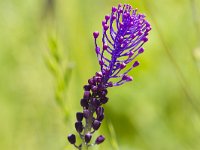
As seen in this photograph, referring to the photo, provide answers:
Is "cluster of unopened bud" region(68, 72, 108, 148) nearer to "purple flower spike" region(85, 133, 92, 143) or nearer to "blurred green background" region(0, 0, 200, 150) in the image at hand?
"purple flower spike" region(85, 133, 92, 143)

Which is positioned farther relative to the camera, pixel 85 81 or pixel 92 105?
pixel 85 81

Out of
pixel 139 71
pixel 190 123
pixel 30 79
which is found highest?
pixel 30 79

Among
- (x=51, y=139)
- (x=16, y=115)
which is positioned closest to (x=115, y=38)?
(x=51, y=139)

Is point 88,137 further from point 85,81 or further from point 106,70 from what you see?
point 85,81

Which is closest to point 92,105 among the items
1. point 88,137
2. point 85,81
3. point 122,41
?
point 88,137

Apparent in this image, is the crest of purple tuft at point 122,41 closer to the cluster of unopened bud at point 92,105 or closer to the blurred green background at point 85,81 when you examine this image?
the cluster of unopened bud at point 92,105

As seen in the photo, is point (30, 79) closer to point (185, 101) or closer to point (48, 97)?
point (48, 97)

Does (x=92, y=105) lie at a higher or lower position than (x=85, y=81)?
higher
